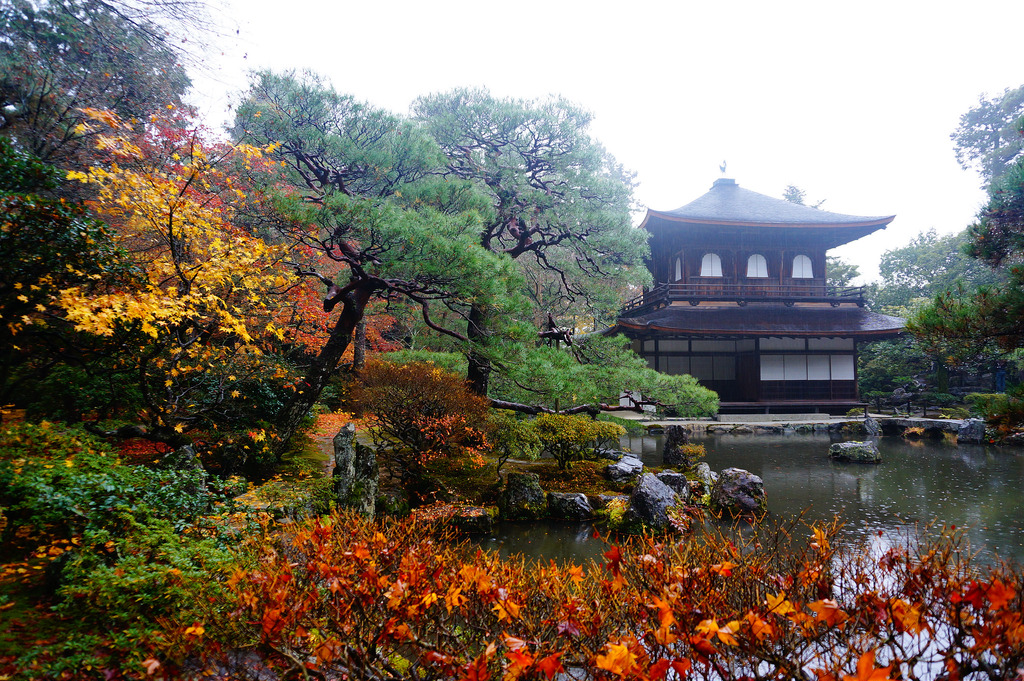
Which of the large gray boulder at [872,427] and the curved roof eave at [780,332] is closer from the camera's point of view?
the large gray boulder at [872,427]

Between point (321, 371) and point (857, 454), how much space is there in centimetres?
1144

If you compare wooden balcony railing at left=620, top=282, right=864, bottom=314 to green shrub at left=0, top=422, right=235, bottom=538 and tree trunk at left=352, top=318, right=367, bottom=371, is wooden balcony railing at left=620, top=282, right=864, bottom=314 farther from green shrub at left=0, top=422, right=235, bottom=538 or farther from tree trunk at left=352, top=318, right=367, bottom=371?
green shrub at left=0, top=422, right=235, bottom=538

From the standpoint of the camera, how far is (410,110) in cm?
1003

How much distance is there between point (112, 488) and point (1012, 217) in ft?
25.1

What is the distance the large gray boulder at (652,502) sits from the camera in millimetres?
6402

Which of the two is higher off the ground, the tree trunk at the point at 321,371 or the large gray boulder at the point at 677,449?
the tree trunk at the point at 321,371

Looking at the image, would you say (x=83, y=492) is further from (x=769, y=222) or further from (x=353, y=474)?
(x=769, y=222)

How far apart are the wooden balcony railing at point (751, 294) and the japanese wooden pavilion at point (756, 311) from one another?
0.04m

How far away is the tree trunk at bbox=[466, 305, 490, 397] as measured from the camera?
7.52 metres

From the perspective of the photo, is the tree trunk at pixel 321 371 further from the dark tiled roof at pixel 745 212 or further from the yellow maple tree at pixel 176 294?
the dark tiled roof at pixel 745 212

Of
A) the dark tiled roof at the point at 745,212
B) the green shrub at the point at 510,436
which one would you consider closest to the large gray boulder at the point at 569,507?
the green shrub at the point at 510,436

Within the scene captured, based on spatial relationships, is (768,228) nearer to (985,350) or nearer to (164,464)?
(985,350)

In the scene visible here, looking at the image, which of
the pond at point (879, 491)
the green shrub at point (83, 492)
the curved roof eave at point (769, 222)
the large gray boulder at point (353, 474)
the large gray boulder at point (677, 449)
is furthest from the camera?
the curved roof eave at point (769, 222)

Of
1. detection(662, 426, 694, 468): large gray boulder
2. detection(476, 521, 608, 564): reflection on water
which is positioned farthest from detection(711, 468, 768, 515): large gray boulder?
detection(476, 521, 608, 564): reflection on water
